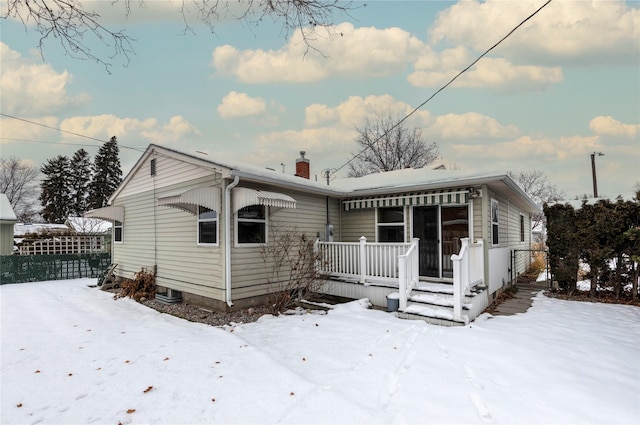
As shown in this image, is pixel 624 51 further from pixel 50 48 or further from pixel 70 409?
pixel 70 409

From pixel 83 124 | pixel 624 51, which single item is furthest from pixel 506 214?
pixel 83 124

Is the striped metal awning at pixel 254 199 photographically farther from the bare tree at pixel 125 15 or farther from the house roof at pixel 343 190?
the bare tree at pixel 125 15

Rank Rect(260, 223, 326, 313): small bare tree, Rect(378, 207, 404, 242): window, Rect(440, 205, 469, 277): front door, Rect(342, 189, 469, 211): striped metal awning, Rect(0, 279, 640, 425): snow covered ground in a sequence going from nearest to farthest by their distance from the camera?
Rect(0, 279, 640, 425): snow covered ground → Rect(342, 189, 469, 211): striped metal awning → Rect(260, 223, 326, 313): small bare tree → Rect(440, 205, 469, 277): front door → Rect(378, 207, 404, 242): window

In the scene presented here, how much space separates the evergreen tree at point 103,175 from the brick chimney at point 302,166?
1204 inches

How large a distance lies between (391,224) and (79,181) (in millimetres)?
38649

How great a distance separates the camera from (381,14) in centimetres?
614

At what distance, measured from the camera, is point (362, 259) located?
8070 mm

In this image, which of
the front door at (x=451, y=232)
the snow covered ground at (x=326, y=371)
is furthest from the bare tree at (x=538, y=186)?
the snow covered ground at (x=326, y=371)

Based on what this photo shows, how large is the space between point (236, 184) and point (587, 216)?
922cm

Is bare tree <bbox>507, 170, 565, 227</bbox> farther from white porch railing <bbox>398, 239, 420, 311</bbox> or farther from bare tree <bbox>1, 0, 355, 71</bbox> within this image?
bare tree <bbox>1, 0, 355, 71</bbox>

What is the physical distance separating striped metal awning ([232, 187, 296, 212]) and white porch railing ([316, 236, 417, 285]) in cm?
219

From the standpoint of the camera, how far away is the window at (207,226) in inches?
292

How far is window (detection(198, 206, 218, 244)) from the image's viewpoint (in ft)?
24.3

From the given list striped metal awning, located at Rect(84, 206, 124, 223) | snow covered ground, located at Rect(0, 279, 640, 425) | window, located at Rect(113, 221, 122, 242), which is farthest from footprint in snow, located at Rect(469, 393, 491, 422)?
window, located at Rect(113, 221, 122, 242)
